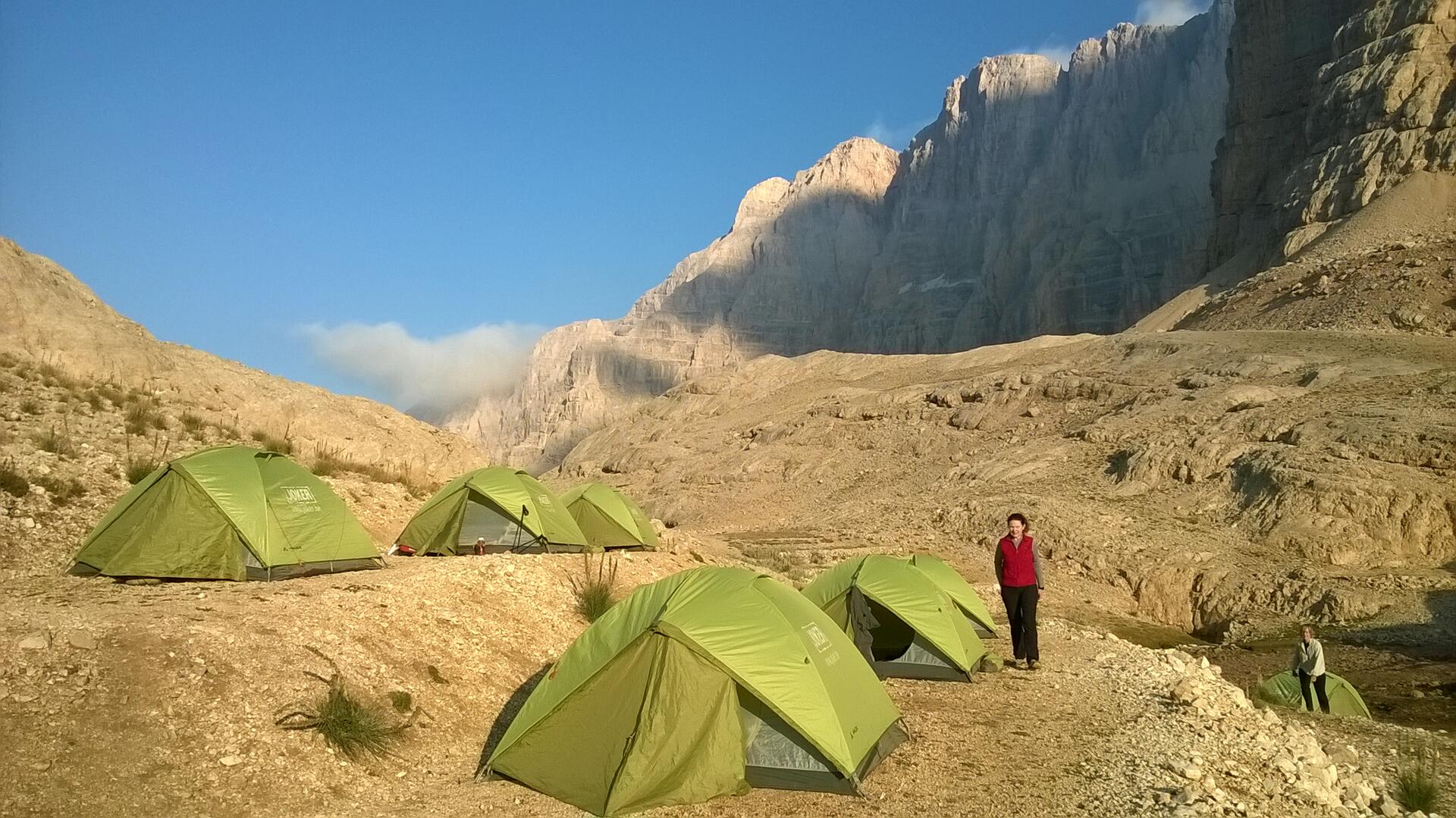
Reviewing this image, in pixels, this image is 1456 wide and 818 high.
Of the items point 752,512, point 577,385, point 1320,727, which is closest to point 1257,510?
point 1320,727

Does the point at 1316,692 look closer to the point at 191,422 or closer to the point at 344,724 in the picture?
the point at 344,724

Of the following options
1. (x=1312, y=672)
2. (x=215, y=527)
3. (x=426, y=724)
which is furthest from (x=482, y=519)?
(x=1312, y=672)

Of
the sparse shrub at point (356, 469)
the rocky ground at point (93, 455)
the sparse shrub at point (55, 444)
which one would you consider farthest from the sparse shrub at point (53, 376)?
the sparse shrub at point (356, 469)

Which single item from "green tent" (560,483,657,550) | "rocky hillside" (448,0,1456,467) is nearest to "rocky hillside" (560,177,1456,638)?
"green tent" (560,483,657,550)

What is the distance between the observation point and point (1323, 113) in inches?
2675

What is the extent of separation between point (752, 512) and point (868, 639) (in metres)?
27.6

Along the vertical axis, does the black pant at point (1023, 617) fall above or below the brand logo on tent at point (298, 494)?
below

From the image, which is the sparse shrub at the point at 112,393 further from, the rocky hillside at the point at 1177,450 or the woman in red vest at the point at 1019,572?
the woman in red vest at the point at 1019,572

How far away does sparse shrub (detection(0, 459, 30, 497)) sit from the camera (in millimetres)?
10969

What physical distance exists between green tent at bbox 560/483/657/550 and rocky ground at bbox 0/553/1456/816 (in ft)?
22.0

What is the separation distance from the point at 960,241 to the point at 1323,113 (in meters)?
64.0

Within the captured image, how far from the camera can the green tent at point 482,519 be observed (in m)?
14.6

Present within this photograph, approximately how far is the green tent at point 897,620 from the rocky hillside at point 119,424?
7.48m

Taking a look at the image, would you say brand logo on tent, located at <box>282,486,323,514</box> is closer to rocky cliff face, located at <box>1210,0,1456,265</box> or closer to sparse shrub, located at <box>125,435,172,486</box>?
sparse shrub, located at <box>125,435,172,486</box>
